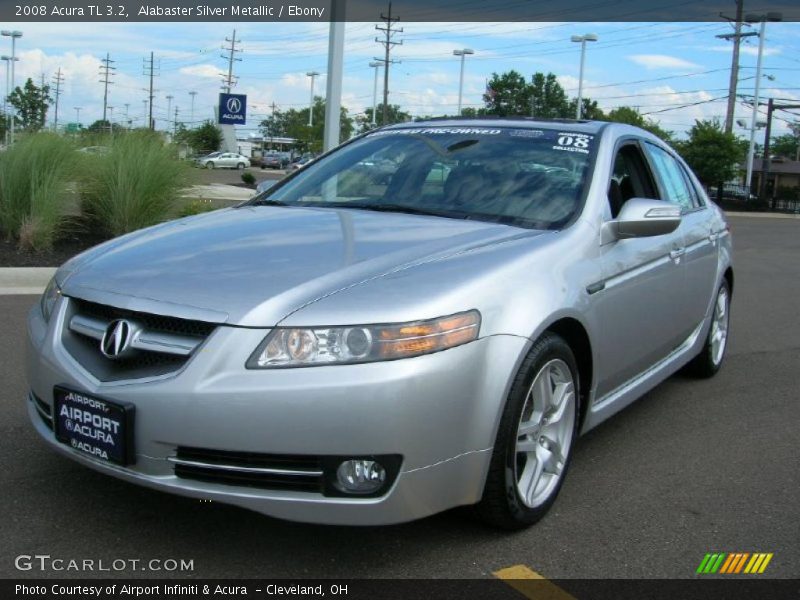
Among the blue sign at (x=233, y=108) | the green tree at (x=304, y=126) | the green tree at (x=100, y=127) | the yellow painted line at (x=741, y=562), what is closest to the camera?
the yellow painted line at (x=741, y=562)

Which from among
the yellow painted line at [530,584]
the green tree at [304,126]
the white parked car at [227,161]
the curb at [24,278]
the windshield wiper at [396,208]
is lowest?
the yellow painted line at [530,584]

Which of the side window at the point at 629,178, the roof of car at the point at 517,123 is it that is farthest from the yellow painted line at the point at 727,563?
the roof of car at the point at 517,123

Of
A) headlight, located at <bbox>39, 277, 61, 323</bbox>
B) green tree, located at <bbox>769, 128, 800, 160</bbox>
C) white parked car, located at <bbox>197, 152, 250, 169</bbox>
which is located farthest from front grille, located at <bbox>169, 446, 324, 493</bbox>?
green tree, located at <bbox>769, 128, 800, 160</bbox>

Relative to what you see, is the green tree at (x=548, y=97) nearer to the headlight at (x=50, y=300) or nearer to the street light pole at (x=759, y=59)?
the street light pole at (x=759, y=59)

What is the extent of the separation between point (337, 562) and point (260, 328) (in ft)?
2.96

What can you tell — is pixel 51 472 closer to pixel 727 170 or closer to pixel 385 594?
pixel 385 594

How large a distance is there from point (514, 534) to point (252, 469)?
1122 mm

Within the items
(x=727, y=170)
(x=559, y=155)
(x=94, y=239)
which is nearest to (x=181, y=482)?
(x=559, y=155)

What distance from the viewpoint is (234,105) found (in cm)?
1941

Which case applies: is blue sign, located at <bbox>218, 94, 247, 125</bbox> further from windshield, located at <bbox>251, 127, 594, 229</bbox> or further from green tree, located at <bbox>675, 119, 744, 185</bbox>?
green tree, located at <bbox>675, 119, 744, 185</bbox>

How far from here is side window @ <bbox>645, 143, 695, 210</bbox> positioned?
4930mm

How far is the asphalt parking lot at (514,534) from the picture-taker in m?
2.98

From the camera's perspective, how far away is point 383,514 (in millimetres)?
2734

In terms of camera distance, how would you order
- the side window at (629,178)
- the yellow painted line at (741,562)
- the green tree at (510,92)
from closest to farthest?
the yellow painted line at (741,562) < the side window at (629,178) < the green tree at (510,92)
